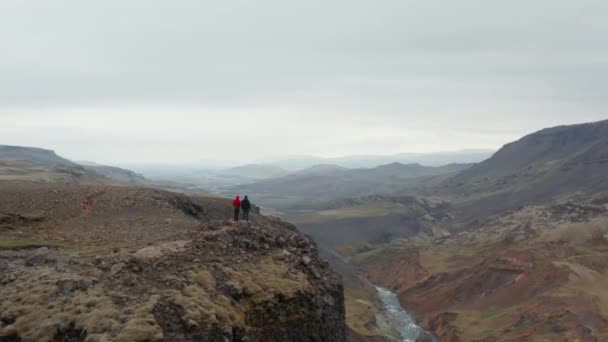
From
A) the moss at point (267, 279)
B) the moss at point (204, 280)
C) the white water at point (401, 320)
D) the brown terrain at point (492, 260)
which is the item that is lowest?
the white water at point (401, 320)

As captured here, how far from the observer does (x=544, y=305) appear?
204 ft

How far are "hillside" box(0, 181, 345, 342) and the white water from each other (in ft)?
142

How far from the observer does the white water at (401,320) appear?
65.9 meters

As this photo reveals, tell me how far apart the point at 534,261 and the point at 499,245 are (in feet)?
70.6

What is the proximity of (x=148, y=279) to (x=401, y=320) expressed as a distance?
6416cm

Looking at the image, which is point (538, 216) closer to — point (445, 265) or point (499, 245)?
point (499, 245)

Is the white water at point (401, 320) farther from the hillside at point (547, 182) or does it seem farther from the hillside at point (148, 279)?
the hillside at point (547, 182)

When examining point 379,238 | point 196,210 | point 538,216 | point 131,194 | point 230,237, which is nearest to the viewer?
point 230,237

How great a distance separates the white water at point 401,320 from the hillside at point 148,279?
43327 millimetres

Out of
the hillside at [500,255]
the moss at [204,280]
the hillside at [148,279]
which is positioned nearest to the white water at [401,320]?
the hillside at [500,255]

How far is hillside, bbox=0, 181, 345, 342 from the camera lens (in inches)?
553

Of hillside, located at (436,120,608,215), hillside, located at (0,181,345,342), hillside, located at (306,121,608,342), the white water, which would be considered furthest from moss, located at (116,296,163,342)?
hillside, located at (436,120,608,215)

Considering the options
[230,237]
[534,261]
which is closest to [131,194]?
[230,237]

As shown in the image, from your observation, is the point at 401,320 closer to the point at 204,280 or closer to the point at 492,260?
the point at 492,260
